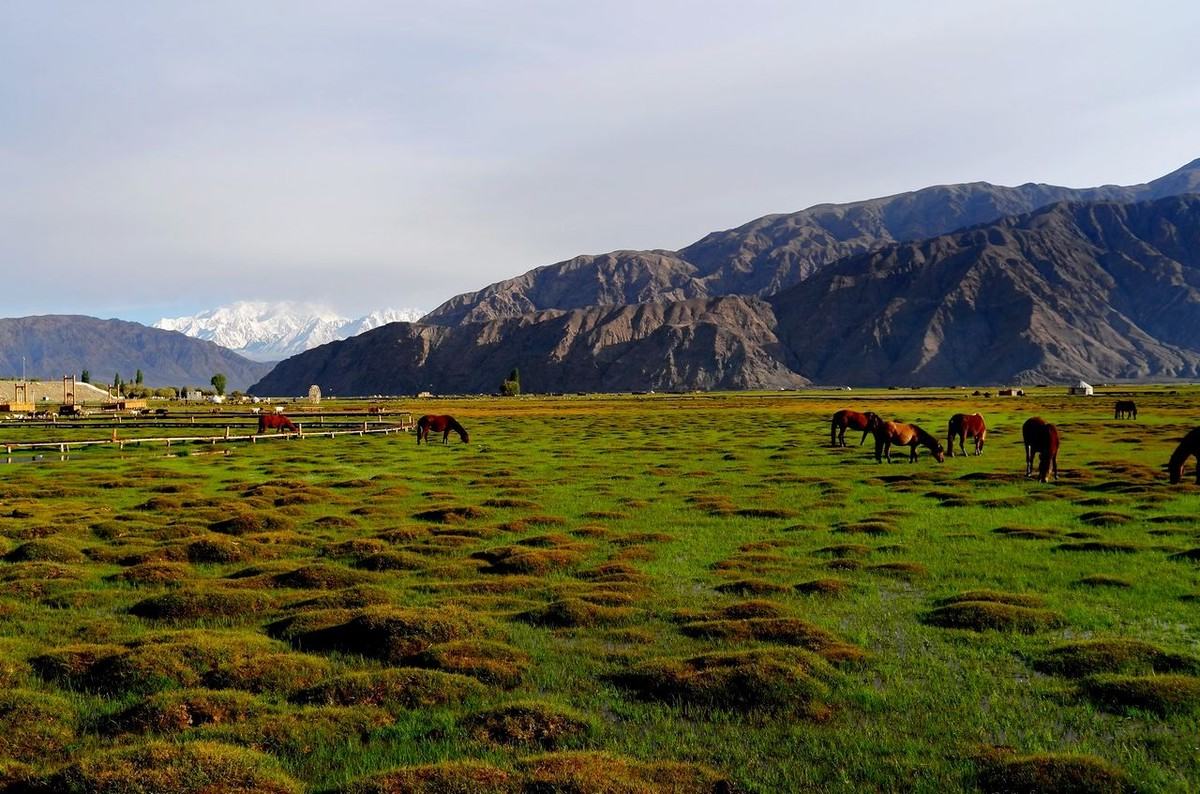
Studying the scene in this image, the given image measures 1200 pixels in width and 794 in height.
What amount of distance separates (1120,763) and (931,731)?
203cm

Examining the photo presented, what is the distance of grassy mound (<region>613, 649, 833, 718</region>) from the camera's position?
11.8m

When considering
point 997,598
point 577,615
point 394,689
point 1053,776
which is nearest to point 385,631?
point 394,689

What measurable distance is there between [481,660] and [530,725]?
8.98ft

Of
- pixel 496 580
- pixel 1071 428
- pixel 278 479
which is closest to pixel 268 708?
pixel 496 580

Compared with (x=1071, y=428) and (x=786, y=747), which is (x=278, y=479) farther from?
(x=1071, y=428)

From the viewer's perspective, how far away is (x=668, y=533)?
25.3 metres

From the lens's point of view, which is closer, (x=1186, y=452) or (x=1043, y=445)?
(x=1186, y=452)

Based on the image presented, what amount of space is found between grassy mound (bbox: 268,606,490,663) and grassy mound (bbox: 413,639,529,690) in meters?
0.41

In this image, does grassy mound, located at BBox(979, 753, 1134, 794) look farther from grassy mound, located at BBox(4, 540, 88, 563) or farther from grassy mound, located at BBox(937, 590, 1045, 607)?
grassy mound, located at BBox(4, 540, 88, 563)

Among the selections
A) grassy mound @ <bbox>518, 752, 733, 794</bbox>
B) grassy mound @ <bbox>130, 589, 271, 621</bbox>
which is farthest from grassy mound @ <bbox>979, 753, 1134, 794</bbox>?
grassy mound @ <bbox>130, 589, 271, 621</bbox>

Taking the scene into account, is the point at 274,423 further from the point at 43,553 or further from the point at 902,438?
the point at 43,553

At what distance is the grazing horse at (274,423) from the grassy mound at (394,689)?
6558 centimetres

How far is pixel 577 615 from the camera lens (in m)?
16.1

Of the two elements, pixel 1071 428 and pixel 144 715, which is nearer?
pixel 144 715
